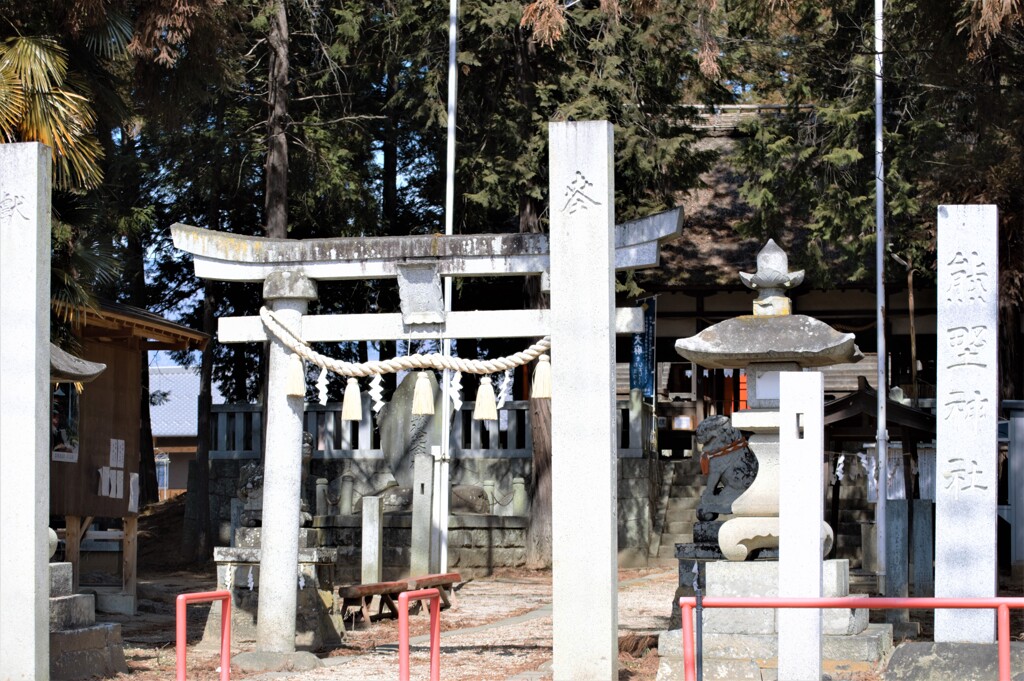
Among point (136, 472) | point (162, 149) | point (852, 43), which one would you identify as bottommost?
point (136, 472)

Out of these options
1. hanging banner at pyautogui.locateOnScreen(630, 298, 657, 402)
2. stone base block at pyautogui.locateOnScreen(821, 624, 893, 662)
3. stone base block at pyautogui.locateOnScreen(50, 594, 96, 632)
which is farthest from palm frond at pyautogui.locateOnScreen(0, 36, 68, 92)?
hanging banner at pyautogui.locateOnScreen(630, 298, 657, 402)

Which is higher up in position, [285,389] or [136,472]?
[285,389]

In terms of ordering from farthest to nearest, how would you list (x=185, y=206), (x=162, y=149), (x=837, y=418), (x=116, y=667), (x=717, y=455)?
(x=185, y=206) → (x=162, y=149) → (x=837, y=418) → (x=717, y=455) → (x=116, y=667)

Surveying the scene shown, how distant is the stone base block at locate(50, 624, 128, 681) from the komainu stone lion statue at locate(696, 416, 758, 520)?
17.3 ft

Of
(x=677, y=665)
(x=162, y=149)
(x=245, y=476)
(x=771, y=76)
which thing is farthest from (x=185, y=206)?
(x=677, y=665)

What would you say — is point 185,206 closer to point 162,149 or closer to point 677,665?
point 162,149

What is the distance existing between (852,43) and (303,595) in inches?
539

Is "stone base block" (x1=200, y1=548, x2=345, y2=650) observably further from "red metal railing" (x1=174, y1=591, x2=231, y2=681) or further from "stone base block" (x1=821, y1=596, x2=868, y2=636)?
"stone base block" (x1=821, y1=596, x2=868, y2=636)

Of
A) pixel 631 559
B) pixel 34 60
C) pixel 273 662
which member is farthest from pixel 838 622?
pixel 631 559

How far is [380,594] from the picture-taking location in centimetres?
1505

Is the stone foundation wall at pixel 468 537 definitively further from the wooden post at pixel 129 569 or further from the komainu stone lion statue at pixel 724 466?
the komainu stone lion statue at pixel 724 466

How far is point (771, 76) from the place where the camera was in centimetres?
2328

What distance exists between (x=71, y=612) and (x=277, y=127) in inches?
425

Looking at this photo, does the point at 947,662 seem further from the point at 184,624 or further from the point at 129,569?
the point at 129,569
